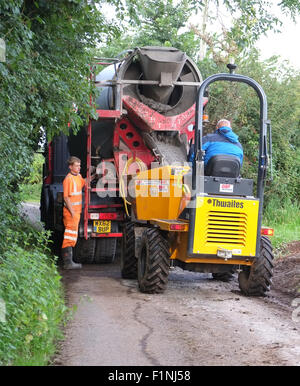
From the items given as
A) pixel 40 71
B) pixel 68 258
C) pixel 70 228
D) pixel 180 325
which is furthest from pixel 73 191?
pixel 180 325

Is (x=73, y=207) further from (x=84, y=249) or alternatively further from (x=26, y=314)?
(x=26, y=314)

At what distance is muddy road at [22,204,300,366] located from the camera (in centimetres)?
547

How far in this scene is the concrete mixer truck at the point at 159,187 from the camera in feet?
26.5

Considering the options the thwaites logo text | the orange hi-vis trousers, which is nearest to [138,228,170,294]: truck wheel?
the thwaites logo text

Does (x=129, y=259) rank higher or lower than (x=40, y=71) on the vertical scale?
lower

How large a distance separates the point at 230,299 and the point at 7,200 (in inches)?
118

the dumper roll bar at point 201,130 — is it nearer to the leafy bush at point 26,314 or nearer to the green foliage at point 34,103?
the green foliage at point 34,103

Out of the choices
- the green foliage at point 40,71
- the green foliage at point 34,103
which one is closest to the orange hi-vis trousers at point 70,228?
the green foliage at point 34,103

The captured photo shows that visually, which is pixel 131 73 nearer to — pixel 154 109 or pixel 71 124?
pixel 154 109

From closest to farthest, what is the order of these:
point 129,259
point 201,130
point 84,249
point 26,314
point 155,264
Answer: point 26,314, point 201,130, point 155,264, point 129,259, point 84,249

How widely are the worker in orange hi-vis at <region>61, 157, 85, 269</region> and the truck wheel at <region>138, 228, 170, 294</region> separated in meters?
2.18

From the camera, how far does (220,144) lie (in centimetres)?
831

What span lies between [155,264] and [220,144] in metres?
1.70

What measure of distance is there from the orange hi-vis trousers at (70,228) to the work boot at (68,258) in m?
0.08
